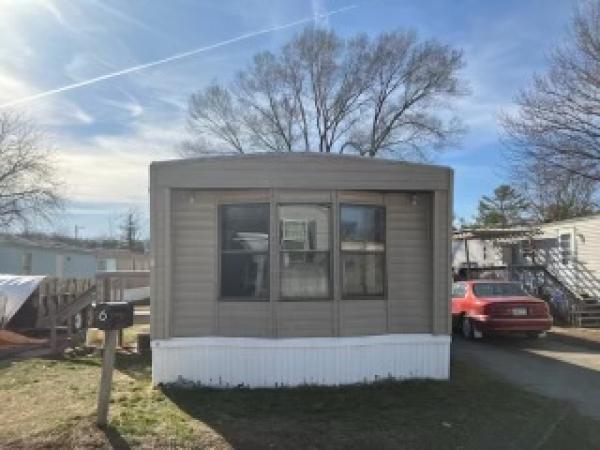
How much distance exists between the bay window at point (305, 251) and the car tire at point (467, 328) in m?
7.18

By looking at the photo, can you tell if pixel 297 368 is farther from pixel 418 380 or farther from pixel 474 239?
pixel 474 239

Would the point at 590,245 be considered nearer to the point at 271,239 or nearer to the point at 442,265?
the point at 442,265

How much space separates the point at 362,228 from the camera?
10.1 meters

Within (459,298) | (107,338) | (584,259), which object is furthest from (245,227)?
(584,259)

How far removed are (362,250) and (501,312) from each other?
20.8 feet

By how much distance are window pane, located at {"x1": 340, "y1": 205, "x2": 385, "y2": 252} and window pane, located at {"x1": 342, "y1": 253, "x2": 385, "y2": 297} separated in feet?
0.43

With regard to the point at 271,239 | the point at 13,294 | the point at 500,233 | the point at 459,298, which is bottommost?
the point at 459,298

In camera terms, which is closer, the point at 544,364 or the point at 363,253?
the point at 363,253

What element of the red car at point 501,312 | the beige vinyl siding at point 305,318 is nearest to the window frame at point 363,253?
the beige vinyl siding at point 305,318

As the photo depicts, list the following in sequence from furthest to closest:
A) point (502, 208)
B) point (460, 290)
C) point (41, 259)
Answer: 1. point (502, 208)
2. point (41, 259)
3. point (460, 290)

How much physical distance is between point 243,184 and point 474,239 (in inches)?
871

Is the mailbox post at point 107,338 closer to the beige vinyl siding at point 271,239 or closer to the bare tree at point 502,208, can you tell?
the beige vinyl siding at point 271,239

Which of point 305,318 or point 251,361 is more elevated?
point 305,318

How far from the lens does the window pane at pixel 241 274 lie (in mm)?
9805
